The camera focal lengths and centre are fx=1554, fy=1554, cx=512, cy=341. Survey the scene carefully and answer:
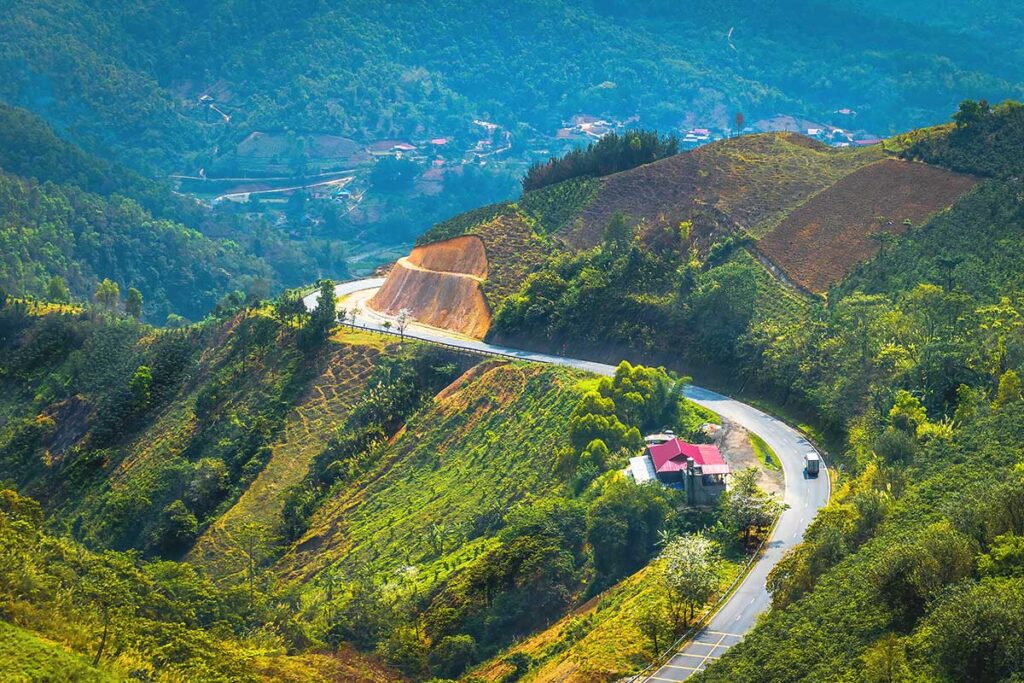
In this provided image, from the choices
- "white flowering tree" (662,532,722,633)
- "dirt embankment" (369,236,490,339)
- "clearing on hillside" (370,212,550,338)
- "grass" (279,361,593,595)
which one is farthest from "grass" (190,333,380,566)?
"white flowering tree" (662,532,722,633)

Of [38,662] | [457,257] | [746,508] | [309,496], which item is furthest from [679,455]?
[457,257]

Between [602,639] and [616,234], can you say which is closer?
[602,639]

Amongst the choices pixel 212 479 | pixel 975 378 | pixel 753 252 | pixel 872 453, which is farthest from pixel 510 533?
pixel 753 252

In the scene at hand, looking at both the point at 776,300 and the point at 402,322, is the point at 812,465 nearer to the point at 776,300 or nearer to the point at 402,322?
the point at 776,300

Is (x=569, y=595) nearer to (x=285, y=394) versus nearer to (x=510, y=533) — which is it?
(x=510, y=533)

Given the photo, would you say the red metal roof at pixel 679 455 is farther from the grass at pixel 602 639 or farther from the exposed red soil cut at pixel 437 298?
the exposed red soil cut at pixel 437 298

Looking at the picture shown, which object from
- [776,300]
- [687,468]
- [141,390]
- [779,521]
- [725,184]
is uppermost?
[725,184]

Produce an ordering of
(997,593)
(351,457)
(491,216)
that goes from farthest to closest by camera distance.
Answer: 1. (491,216)
2. (351,457)
3. (997,593)

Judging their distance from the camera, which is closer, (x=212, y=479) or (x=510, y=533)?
(x=510, y=533)
